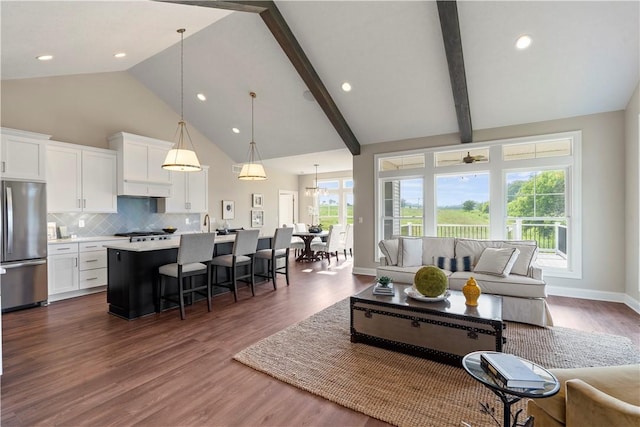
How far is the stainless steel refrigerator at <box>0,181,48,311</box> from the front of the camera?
3.82 meters

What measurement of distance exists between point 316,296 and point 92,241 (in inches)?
143

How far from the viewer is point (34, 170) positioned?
13.5 ft

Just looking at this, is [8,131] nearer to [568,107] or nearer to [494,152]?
[494,152]

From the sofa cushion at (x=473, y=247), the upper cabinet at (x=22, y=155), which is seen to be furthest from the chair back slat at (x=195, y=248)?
the sofa cushion at (x=473, y=247)

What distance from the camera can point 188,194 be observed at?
6.69 m

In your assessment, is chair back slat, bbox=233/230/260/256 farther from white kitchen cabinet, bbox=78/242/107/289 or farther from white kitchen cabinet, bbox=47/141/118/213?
white kitchen cabinet, bbox=47/141/118/213

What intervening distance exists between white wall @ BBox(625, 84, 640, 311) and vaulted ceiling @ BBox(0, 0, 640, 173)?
0.97ft

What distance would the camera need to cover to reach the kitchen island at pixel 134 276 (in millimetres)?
3674

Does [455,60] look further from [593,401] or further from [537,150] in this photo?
[593,401]

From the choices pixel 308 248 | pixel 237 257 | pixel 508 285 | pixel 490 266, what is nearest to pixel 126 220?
pixel 237 257

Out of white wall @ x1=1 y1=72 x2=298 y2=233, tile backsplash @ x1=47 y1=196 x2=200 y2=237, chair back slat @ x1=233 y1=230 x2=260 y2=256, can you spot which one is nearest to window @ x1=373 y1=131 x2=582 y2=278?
chair back slat @ x1=233 y1=230 x2=260 y2=256

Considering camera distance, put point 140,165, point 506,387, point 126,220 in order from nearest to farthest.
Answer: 1. point 506,387
2. point 140,165
3. point 126,220

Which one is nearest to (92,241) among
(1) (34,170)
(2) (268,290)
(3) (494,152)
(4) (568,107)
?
(1) (34,170)

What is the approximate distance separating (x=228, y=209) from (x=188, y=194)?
4.51 feet
